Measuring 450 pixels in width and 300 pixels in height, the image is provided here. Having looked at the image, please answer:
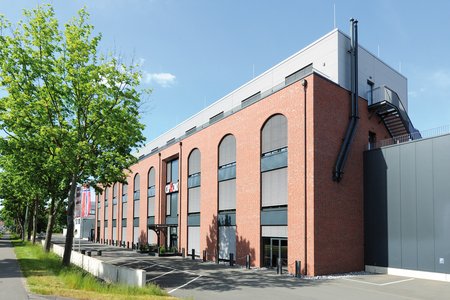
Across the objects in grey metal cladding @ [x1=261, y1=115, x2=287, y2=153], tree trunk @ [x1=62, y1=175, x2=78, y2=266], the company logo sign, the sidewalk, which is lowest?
the sidewalk

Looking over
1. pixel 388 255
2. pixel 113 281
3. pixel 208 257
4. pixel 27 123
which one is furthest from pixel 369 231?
pixel 27 123

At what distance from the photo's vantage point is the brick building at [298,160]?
68.1ft

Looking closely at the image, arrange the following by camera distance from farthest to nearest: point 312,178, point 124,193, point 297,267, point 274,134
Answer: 1. point 124,193
2. point 274,134
3. point 312,178
4. point 297,267

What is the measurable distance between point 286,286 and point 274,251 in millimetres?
6117

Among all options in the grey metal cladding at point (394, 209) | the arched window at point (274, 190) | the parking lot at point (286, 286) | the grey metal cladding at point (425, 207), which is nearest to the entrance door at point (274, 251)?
the arched window at point (274, 190)

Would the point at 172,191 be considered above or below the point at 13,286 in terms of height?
above

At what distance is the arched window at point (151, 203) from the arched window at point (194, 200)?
9.24 m

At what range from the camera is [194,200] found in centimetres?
3294

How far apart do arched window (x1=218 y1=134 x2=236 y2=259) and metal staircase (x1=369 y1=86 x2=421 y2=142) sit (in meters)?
10.0

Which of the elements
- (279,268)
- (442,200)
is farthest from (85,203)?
(442,200)

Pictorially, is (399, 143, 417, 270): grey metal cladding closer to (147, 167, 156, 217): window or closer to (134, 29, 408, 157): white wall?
(134, 29, 408, 157): white wall

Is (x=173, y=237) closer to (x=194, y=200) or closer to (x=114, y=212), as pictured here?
(x=194, y=200)

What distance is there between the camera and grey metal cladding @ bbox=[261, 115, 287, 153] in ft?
75.3

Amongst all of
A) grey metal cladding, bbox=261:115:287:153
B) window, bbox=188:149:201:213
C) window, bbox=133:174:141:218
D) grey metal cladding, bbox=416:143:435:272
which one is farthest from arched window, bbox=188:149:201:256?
grey metal cladding, bbox=416:143:435:272
